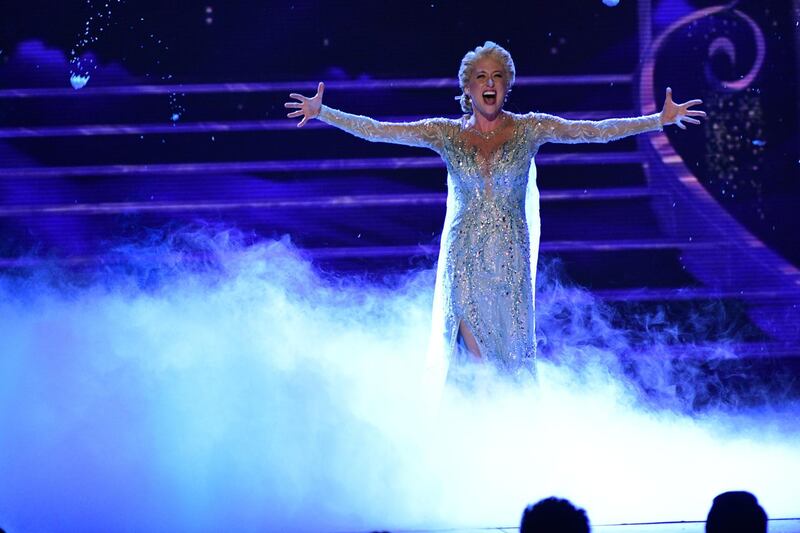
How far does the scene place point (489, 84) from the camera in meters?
4.18

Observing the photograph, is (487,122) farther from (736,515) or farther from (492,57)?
(736,515)

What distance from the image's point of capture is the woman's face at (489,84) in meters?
4.18

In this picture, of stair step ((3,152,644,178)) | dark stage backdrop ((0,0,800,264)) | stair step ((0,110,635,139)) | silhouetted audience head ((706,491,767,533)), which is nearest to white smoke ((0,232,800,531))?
stair step ((3,152,644,178))

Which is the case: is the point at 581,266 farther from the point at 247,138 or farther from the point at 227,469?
the point at 227,469

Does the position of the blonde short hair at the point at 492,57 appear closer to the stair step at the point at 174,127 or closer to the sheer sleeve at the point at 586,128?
the sheer sleeve at the point at 586,128

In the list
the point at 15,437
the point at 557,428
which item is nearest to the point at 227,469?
the point at 15,437

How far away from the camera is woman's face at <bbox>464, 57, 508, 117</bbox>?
13.7 feet

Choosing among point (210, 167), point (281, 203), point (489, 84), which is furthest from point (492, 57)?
point (210, 167)

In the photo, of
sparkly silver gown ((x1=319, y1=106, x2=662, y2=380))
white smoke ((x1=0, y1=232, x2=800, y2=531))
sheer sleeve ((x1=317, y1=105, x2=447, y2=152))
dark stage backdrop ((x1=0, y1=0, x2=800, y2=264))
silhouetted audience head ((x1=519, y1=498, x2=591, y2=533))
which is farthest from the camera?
dark stage backdrop ((x1=0, y1=0, x2=800, y2=264))

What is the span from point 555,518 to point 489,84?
2526 mm

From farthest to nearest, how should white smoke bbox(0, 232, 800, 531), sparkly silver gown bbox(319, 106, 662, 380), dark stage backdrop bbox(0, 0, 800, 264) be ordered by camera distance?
dark stage backdrop bbox(0, 0, 800, 264)
sparkly silver gown bbox(319, 106, 662, 380)
white smoke bbox(0, 232, 800, 531)

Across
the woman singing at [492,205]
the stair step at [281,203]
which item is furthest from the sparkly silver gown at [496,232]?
the stair step at [281,203]

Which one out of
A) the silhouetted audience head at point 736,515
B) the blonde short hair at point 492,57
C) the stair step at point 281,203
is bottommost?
the silhouetted audience head at point 736,515

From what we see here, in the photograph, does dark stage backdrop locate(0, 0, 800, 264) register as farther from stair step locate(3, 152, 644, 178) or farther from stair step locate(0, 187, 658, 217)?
stair step locate(0, 187, 658, 217)
